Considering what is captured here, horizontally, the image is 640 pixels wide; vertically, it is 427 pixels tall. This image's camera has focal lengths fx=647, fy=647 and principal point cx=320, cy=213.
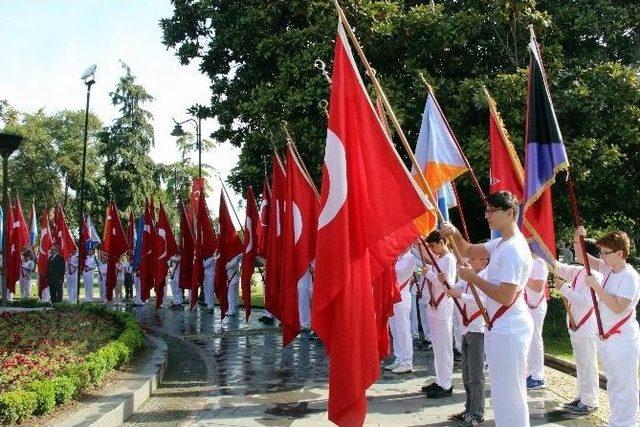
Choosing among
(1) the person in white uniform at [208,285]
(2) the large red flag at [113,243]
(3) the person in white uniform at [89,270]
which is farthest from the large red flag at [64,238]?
(1) the person in white uniform at [208,285]

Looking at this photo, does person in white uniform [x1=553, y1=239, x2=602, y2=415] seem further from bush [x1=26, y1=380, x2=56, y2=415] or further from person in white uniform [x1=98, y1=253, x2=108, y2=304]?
person in white uniform [x1=98, y1=253, x2=108, y2=304]

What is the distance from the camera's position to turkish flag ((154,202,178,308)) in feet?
63.5

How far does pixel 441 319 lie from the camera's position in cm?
820

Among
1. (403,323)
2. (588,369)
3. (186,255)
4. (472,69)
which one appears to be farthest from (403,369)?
(186,255)

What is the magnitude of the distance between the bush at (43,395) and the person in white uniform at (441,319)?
4.30 meters

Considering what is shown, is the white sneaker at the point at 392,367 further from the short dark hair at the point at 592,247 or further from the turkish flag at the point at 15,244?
the turkish flag at the point at 15,244

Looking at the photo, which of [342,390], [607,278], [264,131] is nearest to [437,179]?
[607,278]

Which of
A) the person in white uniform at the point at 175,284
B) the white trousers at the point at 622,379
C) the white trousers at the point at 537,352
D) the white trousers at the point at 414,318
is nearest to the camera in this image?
the white trousers at the point at 622,379

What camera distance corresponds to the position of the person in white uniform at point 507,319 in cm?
476

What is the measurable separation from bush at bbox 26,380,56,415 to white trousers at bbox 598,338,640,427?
537 centimetres

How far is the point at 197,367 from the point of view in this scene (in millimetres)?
10688

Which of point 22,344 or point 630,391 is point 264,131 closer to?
point 22,344

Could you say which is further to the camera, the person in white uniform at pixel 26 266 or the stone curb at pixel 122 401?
the person in white uniform at pixel 26 266

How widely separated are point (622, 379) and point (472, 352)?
1.42 meters
